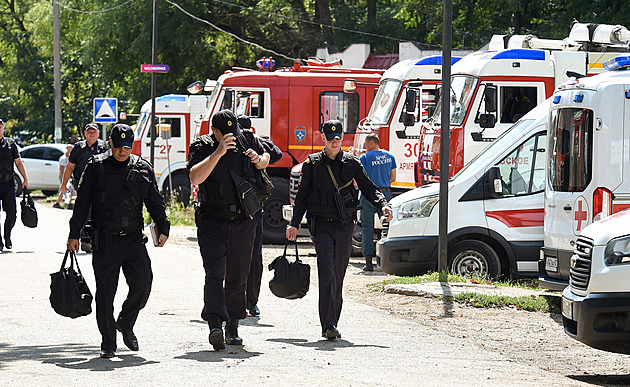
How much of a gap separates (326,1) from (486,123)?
2053 cm

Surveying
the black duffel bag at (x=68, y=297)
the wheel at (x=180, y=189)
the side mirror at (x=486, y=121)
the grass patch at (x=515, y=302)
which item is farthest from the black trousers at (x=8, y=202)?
the wheel at (x=180, y=189)

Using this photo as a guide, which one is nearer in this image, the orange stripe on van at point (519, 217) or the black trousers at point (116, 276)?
the black trousers at point (116, 276)

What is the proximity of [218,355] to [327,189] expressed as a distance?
1865 millimetres

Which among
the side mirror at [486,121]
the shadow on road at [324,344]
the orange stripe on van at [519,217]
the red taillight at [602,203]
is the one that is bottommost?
the shadow on road at [324,344]

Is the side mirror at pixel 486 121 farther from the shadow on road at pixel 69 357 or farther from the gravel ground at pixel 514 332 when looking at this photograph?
the shadow on road at pixel 69 357

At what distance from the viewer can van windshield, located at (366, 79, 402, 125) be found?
18.0 meters

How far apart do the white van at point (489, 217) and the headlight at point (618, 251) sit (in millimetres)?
5105

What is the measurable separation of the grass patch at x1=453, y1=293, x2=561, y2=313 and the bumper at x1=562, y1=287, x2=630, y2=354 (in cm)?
350

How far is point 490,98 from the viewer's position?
15.7 m

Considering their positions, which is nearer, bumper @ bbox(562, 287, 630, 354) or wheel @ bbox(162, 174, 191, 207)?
bumper @ bbox(562, 287, 630, 354)

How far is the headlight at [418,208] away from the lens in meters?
13.2

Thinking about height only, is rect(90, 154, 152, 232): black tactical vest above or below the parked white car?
above

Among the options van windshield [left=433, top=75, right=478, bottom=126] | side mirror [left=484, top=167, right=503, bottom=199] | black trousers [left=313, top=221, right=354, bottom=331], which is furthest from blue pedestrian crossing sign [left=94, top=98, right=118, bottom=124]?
black trousers [left=313, top=221, right=354, bottom=331]

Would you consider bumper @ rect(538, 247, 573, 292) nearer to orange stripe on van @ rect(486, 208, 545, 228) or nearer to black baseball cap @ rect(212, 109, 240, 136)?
orange stripe on van @ rect(486, 208, 545, 228)
